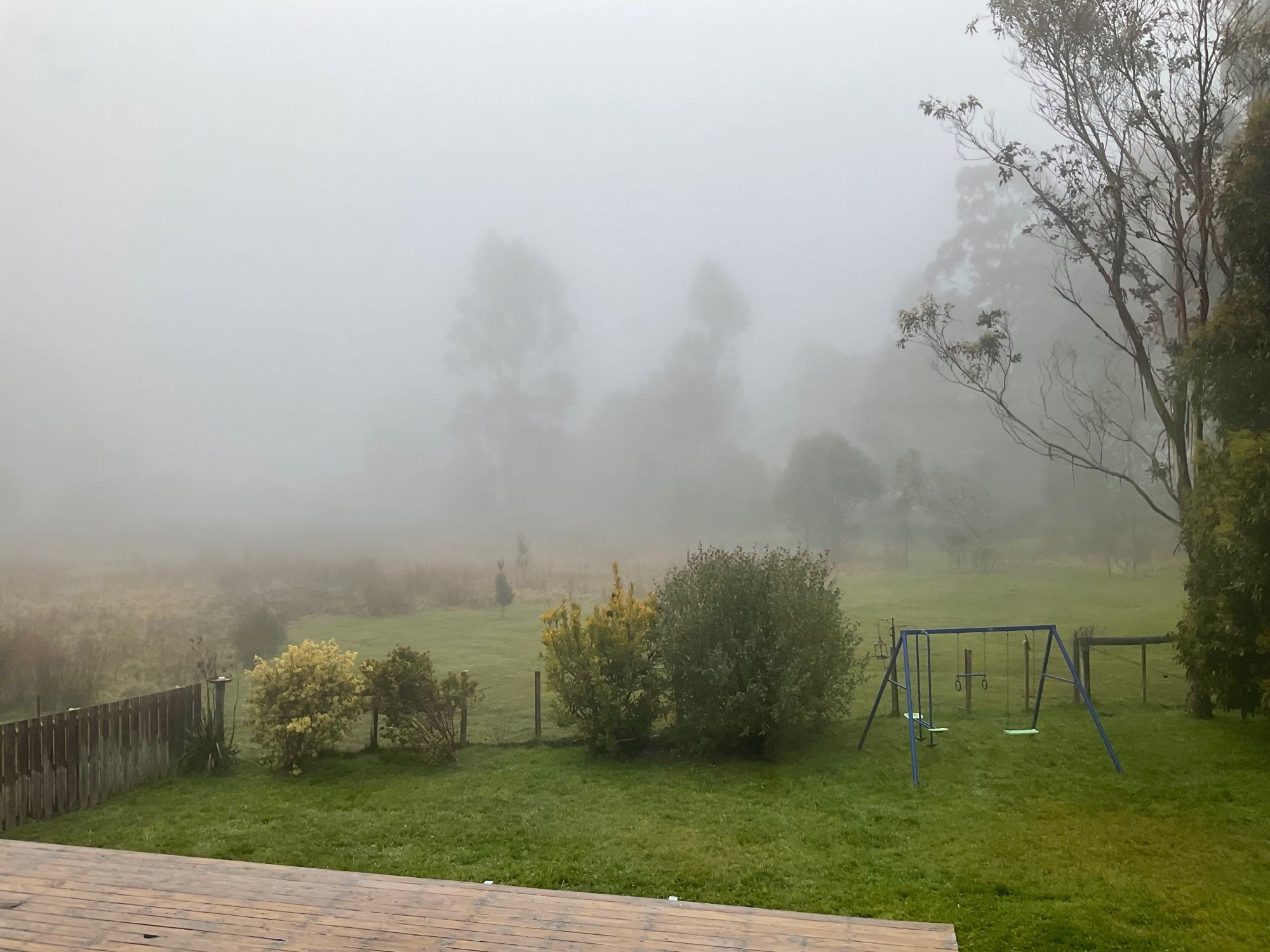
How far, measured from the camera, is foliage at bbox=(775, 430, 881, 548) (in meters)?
15.0

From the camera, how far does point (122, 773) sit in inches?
275

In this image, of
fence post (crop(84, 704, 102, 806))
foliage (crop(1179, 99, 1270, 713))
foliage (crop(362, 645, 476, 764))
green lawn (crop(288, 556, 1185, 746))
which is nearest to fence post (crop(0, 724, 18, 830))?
fence post (crop(84, 704, 102, 806))

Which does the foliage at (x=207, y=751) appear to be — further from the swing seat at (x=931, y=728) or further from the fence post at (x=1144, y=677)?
the fence post at (x=1144, y=677)

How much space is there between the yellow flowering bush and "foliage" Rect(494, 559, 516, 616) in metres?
4.85

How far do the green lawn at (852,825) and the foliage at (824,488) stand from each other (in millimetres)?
5713

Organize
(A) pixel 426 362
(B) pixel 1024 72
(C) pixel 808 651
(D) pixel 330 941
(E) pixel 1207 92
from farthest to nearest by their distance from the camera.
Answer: (A) pixel 426 362 < (B) pixel 1024 72 < (E) pixel 1207 92 < (C) pixel 808 651 < (D) pixel 330 941

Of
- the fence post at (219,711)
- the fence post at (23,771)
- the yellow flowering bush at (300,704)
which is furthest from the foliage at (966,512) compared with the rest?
the fence post at (23,771)

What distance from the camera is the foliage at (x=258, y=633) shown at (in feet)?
38.1

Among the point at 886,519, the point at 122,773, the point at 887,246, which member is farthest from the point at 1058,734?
the point at 887,246

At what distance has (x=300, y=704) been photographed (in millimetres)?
7715

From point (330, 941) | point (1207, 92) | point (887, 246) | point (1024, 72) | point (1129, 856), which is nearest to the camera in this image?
point (330, 941)

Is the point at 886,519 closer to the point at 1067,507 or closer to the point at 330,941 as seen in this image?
the point at 1067,507

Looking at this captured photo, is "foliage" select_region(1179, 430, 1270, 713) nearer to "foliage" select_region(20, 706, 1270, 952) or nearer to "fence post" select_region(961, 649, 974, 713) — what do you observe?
"foliage" select_region(20, 706, 1270, 952)

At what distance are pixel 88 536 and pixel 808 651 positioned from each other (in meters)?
10.1
